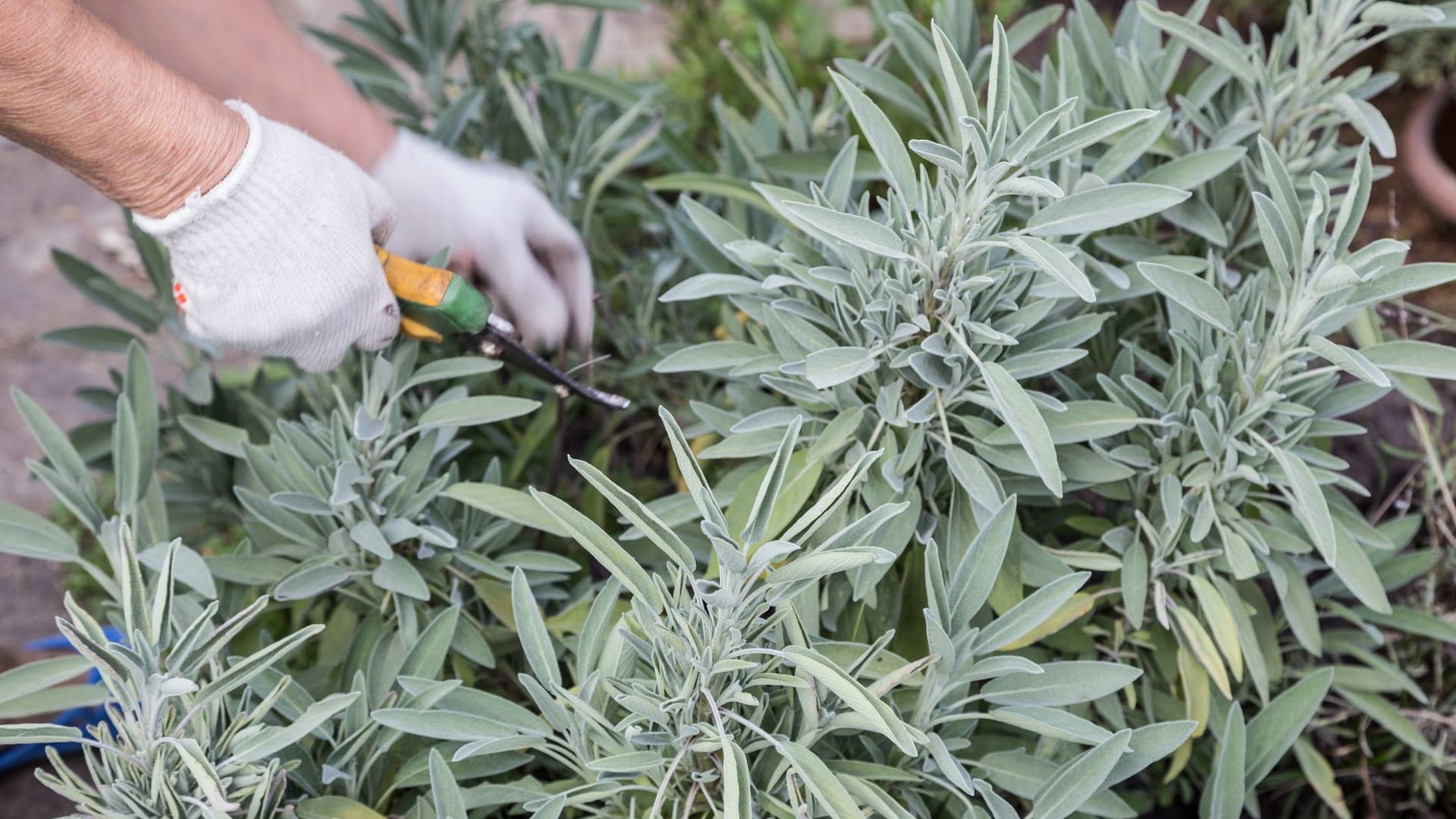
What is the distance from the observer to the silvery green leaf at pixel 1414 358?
837 mm

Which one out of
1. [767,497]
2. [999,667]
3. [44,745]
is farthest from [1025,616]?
[44,745]

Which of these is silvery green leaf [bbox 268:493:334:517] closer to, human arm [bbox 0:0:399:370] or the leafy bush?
the leafy bush

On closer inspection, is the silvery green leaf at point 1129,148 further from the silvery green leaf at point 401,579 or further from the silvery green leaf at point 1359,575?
the silvery green leaf at point 401,579

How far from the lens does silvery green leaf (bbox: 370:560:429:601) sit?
943 millimetres

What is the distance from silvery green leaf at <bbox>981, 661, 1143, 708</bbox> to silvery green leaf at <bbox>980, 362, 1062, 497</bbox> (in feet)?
0.48

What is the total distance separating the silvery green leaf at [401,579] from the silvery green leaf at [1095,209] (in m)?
0.59

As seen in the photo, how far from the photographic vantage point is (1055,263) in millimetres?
734

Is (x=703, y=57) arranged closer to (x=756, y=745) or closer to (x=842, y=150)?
(x=842, y=150)

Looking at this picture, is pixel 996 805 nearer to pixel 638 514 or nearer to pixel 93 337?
pixel 638 514

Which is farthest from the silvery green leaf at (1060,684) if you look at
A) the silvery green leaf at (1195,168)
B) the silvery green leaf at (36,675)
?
the silvery green leaf at (36,675)

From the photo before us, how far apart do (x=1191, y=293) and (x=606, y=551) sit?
1.70 feet

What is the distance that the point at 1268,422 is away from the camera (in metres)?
0.90

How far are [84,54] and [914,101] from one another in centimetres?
79

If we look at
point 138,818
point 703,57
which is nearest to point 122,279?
point 703,57
